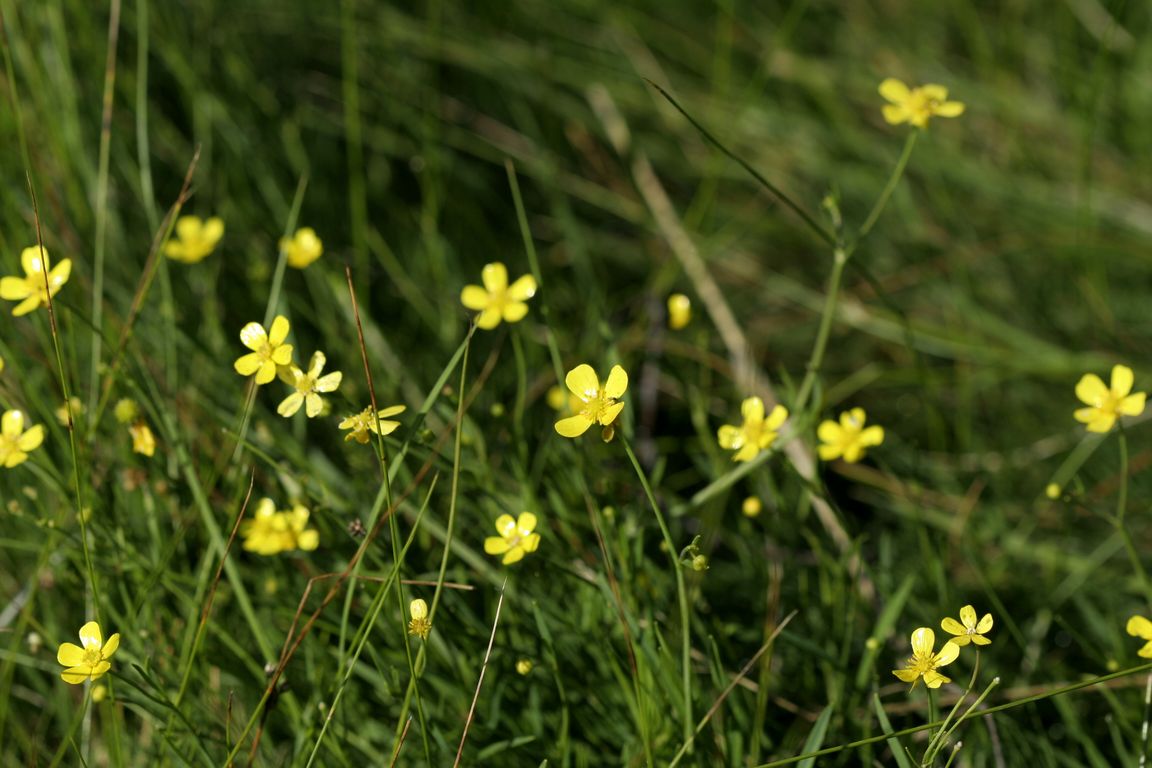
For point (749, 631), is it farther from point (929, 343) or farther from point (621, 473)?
point (929, 343)

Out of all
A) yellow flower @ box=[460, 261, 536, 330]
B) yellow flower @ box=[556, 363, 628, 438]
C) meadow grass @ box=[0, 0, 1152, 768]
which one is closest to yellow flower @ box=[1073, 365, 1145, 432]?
meadow grass @ box=[0, 0, 1152, 768]

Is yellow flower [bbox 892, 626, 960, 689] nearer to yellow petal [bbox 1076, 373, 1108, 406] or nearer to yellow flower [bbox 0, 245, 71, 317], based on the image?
yellow petal [bbox 1076, 373, 1108, 406]

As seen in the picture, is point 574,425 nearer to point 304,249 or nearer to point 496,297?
point 496,297

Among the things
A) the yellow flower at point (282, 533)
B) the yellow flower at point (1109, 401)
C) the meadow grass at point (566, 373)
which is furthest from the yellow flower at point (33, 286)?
the yellow flower at point (1109, 401)

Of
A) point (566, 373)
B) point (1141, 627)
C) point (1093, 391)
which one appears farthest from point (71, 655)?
point (1093, 391)

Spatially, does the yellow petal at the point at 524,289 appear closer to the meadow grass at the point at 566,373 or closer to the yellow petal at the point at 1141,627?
the meadow grass at the point at 566,373
